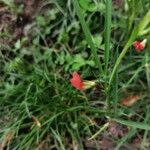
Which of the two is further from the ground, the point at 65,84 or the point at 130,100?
the point at 65,84

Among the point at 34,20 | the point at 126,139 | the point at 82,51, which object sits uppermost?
the point at 34,20

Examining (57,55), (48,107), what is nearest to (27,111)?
(48,107)

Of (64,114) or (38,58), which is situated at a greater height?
(38,58)

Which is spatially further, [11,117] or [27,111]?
[11,117]

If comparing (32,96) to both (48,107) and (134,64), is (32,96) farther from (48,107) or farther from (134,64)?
(134,64)
